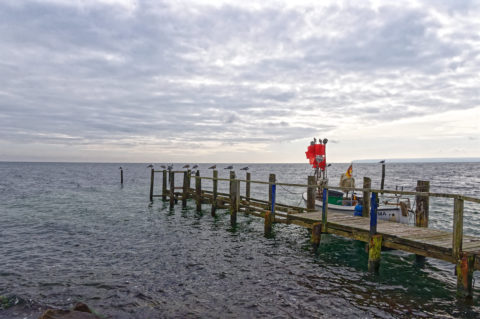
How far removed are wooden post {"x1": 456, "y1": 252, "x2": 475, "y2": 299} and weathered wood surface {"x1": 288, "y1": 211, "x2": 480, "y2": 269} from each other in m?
0.14

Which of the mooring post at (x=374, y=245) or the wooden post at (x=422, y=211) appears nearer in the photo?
the mooring post at (x=374, y=245)

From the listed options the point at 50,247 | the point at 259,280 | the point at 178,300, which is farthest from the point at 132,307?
the point at 50,247

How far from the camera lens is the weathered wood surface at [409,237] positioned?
8023mm

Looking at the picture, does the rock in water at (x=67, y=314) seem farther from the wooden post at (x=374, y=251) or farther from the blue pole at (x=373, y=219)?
the blue pole at (x=373, y=219)

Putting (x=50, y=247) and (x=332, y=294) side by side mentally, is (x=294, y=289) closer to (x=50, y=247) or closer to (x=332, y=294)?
(x=332, y=294)

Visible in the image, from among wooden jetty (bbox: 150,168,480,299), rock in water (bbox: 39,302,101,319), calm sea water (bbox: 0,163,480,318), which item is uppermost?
wooden jetty (bbox: 150,168,480,299)

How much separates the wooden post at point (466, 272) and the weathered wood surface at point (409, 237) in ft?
0.46

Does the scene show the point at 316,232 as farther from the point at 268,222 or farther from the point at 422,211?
the point at 422,211

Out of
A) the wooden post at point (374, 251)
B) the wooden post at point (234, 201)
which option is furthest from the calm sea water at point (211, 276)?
the wooden post at point (234, 201)

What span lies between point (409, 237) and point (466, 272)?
1672mm

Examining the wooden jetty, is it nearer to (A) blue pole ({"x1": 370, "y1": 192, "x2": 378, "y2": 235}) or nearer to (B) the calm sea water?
(A) blue pole ({"x1": 370, "y1": 192, "x2": 378, "y2": 235})

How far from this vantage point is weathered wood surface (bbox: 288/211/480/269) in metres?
8.02

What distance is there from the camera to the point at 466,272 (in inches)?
295

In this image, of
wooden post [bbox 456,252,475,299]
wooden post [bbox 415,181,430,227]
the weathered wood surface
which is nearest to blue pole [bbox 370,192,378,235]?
the weathered wood surface
